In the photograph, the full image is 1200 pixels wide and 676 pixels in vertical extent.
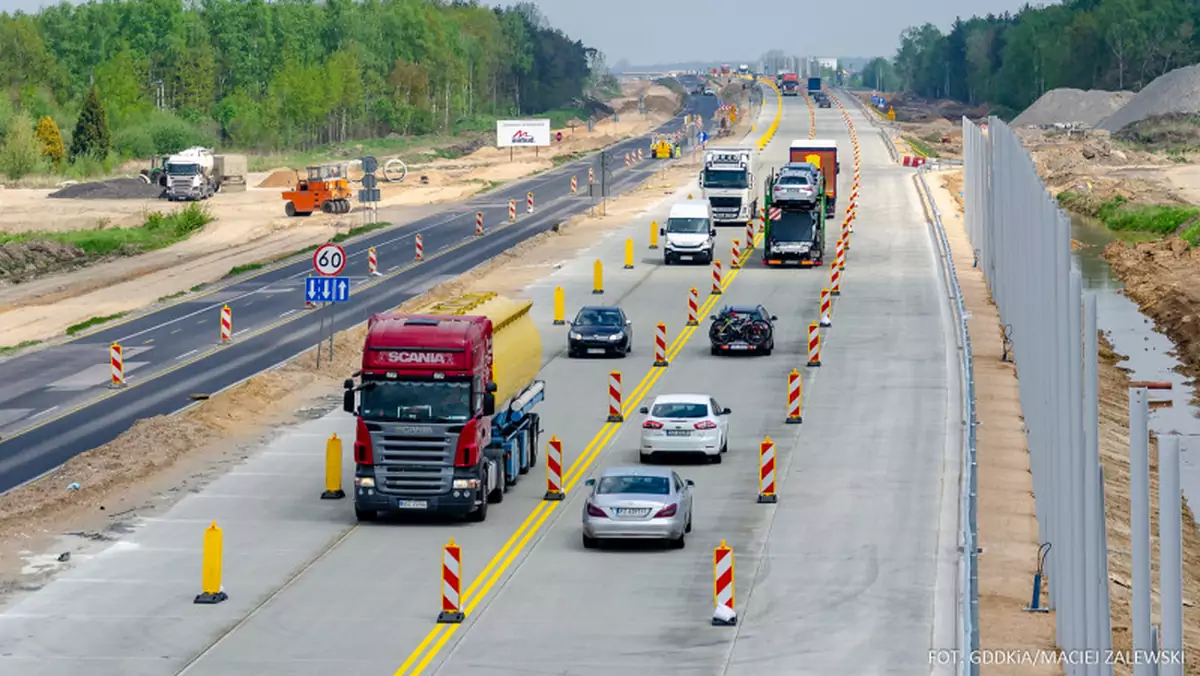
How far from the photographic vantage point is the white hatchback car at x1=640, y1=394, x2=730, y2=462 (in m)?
43.2

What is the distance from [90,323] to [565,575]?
134 feet

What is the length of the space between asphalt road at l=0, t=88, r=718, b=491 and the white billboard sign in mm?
68466

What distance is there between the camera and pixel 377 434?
3647cm

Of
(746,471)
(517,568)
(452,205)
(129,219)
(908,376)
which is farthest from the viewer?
(452,205)

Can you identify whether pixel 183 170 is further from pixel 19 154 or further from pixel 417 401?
pixel 417 401

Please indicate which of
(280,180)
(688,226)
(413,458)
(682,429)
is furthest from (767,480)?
(280,180)

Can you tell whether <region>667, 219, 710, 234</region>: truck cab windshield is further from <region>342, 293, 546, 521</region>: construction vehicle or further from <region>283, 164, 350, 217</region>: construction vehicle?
<region>342, 293, 546, 521</region>: construction vehicle

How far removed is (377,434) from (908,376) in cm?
2319

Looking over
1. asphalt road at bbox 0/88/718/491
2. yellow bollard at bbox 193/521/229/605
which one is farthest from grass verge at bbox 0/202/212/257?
yellow bollard at bbox 193/521/229/605

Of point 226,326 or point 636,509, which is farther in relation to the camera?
point 226,326

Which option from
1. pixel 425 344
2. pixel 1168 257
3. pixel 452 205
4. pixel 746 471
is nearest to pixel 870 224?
pixel 1168 257

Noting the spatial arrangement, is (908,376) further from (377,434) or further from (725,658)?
(725,658)

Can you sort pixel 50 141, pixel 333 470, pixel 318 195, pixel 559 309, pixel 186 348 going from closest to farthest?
1. pixel 333 470
2. pixel 186 348
3. pixel 559 309
4. pixel 318 195
5. pixel 50 141

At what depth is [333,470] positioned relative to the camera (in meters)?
40.4
